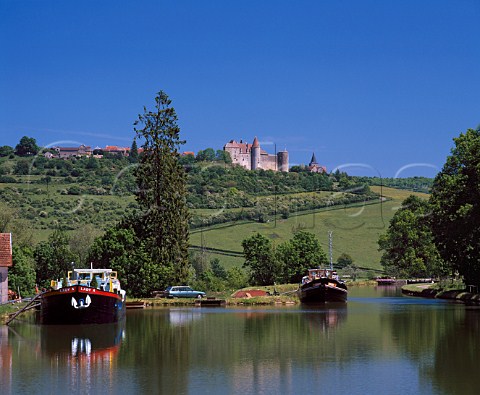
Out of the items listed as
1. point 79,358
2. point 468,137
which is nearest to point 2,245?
point 79,358

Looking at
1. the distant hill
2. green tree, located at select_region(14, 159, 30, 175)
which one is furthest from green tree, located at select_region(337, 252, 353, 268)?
green tree, located at select_region(14, 159, 30, 175)

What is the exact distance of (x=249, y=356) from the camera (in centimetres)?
3562

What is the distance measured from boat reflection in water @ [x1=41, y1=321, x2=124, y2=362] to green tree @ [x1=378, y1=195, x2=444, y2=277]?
8519 cm

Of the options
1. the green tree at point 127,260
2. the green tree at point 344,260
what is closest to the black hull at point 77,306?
the green tree at point 127,260

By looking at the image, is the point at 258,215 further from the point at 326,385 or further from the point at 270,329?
the point at 326,385

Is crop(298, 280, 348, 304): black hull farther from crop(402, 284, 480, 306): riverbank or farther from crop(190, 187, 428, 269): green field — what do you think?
crop(190, 187, 428, 269): green field

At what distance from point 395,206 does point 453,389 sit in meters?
150

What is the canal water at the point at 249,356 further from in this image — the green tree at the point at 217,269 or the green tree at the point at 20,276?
the green tree at the point at 217,269

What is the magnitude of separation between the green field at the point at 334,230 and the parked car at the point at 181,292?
163 ft

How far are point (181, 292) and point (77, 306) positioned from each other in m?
26.7

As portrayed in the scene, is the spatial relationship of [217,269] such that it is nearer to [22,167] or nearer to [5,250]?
[5,250]

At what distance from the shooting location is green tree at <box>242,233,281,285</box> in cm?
9894

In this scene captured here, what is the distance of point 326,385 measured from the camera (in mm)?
27984

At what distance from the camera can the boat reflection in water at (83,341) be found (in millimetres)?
36719
